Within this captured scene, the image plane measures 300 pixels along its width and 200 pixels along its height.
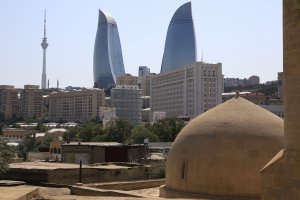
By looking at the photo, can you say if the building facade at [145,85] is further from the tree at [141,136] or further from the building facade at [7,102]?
the tree at [141,136]

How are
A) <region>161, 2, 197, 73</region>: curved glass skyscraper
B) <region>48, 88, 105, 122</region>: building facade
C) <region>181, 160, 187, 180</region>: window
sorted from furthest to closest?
<region>161, 2, 197, 73</region>: curved glass skyscraper
<region>48, 88, 105, 122</region>: building facade
<region>181, 160, 187, 180</region>: window

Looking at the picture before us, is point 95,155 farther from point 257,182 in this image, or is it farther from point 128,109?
point 128,109

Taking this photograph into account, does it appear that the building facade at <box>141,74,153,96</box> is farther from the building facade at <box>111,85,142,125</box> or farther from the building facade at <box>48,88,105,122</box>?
the building facade at <box>111,85,142,125</box>

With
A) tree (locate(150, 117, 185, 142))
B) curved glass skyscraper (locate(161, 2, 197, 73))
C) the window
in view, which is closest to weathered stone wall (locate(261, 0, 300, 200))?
the window

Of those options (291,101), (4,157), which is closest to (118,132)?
(4,157)

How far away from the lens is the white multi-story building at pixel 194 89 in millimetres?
108375

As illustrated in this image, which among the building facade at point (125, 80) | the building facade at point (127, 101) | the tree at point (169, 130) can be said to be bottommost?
the tree at point (169, 130)

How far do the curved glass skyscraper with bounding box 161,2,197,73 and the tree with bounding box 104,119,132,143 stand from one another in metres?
99.2

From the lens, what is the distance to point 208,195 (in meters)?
13.3

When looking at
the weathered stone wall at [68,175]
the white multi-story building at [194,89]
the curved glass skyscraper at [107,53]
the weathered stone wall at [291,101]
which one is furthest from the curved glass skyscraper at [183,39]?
the weathered stone wall at [291,101]

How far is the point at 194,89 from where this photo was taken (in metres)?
109

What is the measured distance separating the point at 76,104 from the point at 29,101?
1744 cm

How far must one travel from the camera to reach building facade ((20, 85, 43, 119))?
15750 cm

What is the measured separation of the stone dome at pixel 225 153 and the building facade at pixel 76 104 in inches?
5058
